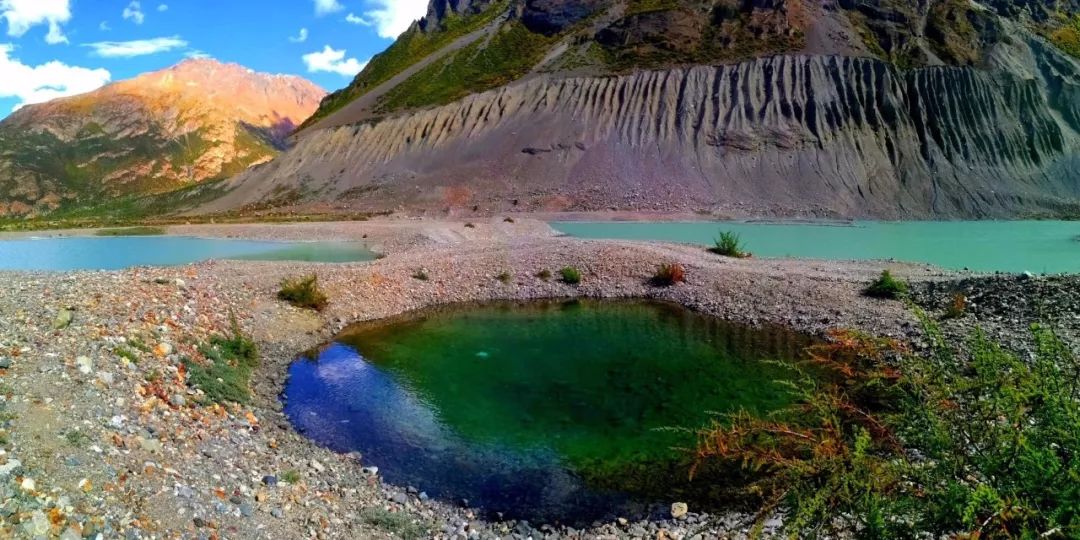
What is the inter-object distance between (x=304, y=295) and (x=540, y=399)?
8.59 metres

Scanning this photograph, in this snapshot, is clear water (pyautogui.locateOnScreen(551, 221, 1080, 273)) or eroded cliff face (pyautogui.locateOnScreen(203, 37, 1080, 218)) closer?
clear water (pyautogui.locateOnScreen(551, 221, 1080, 273))

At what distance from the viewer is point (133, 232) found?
49.3 meters

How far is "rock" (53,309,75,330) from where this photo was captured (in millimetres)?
10281

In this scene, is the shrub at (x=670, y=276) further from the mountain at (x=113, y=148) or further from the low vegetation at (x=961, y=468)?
the mountain at (x=113, y=148)

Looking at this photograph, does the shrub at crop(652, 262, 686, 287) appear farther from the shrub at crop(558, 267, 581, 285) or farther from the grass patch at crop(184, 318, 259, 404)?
the grass patch at crop(184, 318, 259, 404)

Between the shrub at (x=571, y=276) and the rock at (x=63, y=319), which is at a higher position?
the rock at (x=63, y=319)

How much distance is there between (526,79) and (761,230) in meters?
45.5

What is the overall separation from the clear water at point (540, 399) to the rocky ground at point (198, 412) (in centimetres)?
60

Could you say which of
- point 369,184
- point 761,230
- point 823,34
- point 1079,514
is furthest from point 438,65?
point 1079,514

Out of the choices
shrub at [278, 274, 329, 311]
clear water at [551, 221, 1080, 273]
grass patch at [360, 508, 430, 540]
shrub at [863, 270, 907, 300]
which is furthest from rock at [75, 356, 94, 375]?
clear water at [551, 221, 1080, 273]

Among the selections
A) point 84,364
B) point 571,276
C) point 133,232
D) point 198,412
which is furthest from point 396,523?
point 133,232

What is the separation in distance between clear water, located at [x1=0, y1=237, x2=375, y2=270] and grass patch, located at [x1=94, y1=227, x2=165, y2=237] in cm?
436

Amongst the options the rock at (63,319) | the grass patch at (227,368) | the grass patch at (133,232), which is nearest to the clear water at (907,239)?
the grass patch at (227,368)

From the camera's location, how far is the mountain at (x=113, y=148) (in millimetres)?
137500
